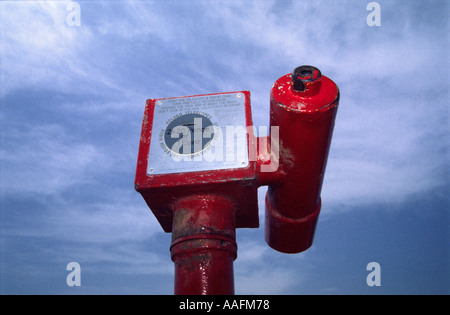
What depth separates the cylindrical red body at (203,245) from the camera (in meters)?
2.08

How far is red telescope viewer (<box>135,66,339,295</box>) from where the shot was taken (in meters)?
2.20

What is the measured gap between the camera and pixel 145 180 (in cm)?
236

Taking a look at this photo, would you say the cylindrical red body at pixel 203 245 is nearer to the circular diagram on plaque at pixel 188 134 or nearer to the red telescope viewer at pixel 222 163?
the red telescope viewer at pixel 222 163

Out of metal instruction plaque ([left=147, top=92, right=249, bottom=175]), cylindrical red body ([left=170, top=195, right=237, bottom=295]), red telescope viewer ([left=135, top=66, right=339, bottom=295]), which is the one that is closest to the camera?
cylindrical red body ([left=170, top=195, right=237, bottom=295])

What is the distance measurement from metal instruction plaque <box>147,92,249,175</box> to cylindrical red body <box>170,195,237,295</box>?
10.7 inches

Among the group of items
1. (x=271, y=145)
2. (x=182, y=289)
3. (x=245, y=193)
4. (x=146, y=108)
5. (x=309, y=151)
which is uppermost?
(x=146, y=108)

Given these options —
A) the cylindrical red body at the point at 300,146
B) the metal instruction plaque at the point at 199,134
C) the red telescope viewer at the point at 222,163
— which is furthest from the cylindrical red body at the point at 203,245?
the cylindrical red body at the point at 300,146

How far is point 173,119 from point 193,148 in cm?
35

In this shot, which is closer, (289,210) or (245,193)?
(245,193)

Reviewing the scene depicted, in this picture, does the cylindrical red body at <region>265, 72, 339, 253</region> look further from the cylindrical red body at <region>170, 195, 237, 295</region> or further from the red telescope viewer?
the cylindrical red body at <region>170, 195, 237, 295</region>

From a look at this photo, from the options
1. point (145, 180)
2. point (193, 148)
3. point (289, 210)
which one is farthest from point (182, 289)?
point (289, 210)

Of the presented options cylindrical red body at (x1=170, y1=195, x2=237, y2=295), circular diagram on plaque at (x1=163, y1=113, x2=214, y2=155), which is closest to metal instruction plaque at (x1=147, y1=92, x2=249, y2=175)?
circular diagram on plaque at (x1=163, y1=113, x2=214, y2=155)

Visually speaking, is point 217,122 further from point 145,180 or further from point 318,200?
point 318,200

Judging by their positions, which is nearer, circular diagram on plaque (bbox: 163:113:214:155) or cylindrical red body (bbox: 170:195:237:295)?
cylindrical red body (bbox: 170:195:237:295)
